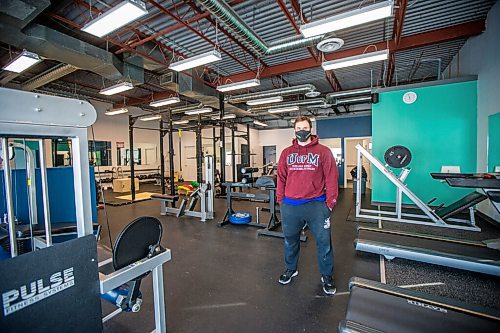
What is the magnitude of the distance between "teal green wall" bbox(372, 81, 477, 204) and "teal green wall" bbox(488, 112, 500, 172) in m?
0.90

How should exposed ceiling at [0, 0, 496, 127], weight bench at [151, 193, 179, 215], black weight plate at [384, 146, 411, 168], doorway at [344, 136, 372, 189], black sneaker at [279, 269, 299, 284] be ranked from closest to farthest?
black sneaker at [279, 269, 299, 284] < exposed ceiling at [0, 0, 496, 127] < black weight plate at [384, 146, 411, 168] < weight bench at [151, 193, 179, 215] < doorway at [344, 136, 372, 189]

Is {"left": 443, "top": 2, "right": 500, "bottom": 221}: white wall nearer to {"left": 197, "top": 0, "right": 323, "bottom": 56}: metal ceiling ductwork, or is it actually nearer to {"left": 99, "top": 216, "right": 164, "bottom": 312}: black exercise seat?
{"left": 197, "top": 0, "right": 323, "bottom": 56}: metal ceiling ductwork

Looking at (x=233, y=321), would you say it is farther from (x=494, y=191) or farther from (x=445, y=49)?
(x=445, y=49)

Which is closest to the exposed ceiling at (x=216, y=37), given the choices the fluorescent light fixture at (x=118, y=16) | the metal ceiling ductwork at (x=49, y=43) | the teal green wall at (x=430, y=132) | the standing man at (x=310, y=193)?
the metal ceiling ductwork at (x=49, y=43)

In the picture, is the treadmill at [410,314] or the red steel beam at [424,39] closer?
the treadmill at [410,314]

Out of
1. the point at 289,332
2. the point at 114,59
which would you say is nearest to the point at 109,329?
the point at 289,332

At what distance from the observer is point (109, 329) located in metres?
1.94

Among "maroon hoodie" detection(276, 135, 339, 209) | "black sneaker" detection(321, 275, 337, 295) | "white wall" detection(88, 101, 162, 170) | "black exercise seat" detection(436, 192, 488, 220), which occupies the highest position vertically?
"white wall" detection(88, 101, 162, 170)

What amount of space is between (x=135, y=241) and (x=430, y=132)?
6349 mm

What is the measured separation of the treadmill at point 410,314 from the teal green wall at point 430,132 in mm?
4577

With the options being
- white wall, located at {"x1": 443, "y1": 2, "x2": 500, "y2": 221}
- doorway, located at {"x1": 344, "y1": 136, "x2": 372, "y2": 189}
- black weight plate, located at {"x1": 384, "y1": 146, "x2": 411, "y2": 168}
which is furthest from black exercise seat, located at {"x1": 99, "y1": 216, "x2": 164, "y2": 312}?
doorway, located at {"x1": 344, "y1": 136, "x2": 372, "y2": 189}

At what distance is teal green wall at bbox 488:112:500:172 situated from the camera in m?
3.90

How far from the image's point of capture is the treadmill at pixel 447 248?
2471 mm

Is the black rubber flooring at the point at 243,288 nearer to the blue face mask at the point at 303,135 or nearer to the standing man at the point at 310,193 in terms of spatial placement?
the standing man at the point at 310,193
